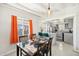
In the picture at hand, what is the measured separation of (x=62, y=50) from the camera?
1.66 m

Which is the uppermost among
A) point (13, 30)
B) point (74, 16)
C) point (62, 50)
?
point (74, 16)

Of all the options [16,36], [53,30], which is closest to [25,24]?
[16,36]

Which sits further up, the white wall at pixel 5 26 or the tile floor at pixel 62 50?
the white wall at pixel 5 26

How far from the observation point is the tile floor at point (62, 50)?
1.62m

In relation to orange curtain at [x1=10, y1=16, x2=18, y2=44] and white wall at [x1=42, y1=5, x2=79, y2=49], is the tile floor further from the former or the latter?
orange curtain at [x1=10, y1=16, x2=18, y2=44]

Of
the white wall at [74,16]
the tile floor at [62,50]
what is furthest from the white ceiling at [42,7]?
the tile floor at [62,50]

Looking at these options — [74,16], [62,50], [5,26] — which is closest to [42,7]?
[74,16]

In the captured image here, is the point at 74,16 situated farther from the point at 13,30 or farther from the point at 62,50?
the point at 13,30

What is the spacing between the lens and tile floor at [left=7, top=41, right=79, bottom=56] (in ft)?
5.32

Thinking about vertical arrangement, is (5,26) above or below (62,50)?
above

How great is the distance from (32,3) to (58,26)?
644mm

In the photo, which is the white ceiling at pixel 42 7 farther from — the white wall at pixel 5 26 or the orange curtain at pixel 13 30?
the orange curtain at pixel 13 30

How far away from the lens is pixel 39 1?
163 centimetres

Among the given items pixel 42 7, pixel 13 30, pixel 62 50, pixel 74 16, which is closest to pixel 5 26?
pixel 13 30
